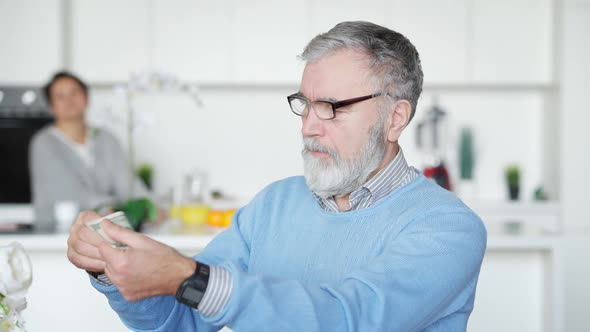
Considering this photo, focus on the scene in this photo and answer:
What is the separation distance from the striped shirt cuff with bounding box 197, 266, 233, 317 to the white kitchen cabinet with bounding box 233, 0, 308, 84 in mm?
3775

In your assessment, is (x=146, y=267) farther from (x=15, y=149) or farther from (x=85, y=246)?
(x=15, y=149)

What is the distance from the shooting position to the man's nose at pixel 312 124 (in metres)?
1.34

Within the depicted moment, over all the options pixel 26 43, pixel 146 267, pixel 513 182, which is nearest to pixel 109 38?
pixel 26 43

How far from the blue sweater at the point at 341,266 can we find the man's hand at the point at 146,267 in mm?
72

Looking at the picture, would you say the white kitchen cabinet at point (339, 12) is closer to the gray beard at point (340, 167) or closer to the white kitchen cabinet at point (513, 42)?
the white kitchen cabinet at point (513, 42)

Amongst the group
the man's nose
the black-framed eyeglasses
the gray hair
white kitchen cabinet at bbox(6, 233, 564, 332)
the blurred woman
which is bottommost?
white kitchen cabinet at bbox(6, 233, 564, 332)

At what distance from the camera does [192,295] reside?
3.05 feet

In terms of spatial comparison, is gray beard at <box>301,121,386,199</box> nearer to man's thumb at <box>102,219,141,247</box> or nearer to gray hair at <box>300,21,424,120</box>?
gray hair at <box>300,21,424,120</box>

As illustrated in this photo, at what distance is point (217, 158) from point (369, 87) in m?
3.79

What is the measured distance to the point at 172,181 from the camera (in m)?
5.02

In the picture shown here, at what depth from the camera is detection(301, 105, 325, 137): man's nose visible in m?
1.34

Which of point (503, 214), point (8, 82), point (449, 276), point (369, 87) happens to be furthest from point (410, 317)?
point (8, 82)

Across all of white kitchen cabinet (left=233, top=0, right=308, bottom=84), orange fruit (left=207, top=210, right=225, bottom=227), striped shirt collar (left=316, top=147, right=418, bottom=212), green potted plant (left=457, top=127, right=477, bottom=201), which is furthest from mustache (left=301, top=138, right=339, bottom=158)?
green potted plant (left=457, top=127, right=477, bottom=201)

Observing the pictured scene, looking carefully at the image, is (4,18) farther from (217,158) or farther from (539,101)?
(539,101)
